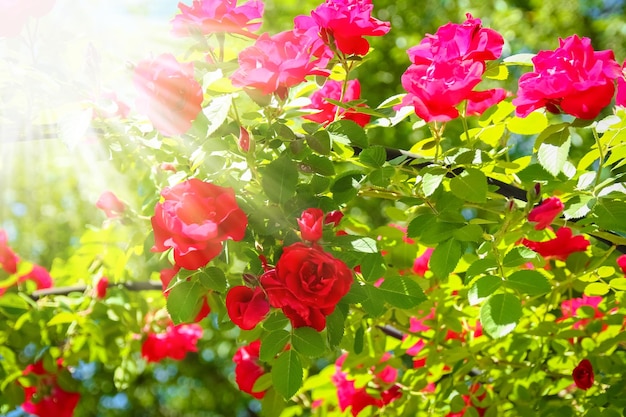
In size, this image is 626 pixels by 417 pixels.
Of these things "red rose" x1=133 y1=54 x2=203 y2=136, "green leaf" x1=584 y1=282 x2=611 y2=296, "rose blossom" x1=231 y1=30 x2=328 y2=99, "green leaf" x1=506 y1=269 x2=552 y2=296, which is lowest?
"green leaf" x1=584 y1=282 x2=611 y2=296

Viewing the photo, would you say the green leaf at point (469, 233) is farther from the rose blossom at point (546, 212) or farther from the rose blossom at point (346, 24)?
the rose blossom at point (346, 24)

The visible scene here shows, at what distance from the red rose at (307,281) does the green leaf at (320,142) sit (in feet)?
0.69

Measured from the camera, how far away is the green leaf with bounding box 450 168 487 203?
1.17 meters

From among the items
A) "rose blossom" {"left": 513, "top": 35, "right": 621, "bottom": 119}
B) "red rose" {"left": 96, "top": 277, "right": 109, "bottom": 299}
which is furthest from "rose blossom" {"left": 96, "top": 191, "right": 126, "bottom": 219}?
"rose blossom" {"left": 513, "top": 35, "right": 621, "bottom": 119}

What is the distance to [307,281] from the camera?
1054 millimetres

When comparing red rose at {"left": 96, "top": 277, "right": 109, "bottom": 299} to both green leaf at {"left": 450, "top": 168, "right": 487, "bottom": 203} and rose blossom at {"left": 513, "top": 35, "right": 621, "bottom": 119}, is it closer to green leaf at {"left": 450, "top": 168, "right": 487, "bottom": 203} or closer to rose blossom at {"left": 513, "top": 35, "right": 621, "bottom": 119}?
green leaf at {"left": 450, "top": 168, "right": 487, "bottom": 203}

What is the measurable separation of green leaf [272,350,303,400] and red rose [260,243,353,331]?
136mm

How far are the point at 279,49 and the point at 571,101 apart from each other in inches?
19.0

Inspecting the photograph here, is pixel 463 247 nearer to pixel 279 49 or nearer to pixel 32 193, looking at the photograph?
pixel 279 49

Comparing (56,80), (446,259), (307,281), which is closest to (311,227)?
(307,281)

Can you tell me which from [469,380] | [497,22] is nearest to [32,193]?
[497,22]

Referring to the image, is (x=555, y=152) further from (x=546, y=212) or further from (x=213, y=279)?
(x=213, y=279)

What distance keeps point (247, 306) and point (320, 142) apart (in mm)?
317

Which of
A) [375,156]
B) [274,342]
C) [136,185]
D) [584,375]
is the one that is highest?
[375,156]
